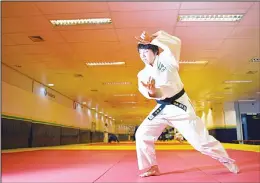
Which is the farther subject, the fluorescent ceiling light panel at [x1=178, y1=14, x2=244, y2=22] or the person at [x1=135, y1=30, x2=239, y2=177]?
the fluorescent ceiling light panel at [x1=178, y1=14, x2=244, y2=22]

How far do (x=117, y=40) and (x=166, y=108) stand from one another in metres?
4.19

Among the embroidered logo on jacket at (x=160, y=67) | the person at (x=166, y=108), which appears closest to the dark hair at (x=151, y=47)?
the person at (x=166, y=108)

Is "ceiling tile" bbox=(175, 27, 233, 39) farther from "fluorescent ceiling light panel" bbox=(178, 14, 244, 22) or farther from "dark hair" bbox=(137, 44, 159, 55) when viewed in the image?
"dark hair" bbox=(137, 44, 159, 55)

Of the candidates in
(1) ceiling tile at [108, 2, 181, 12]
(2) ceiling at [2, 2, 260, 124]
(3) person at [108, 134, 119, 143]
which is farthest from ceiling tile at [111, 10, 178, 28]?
(3) person at [108, 134, 119, 143]

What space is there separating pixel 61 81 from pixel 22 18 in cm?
599

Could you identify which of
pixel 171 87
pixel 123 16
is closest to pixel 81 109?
pixel 123 16

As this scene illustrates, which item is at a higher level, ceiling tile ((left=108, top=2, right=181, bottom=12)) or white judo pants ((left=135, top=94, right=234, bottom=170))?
ceiling tile ((left=108, top=2, right=181, bottom=12))

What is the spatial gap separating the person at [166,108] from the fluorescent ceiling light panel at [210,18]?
2948 millimetres

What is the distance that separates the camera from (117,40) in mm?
6586

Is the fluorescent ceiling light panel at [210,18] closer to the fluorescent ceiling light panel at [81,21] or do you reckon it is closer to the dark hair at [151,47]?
the fluorescent ceiling light panel at [81,21]

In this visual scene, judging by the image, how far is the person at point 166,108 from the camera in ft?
8.54

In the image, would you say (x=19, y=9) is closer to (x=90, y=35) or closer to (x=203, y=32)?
(x=90, y=35)

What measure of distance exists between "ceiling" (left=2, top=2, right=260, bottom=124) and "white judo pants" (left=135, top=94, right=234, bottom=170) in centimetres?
283

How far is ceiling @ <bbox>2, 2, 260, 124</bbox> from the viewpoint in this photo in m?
5.06
